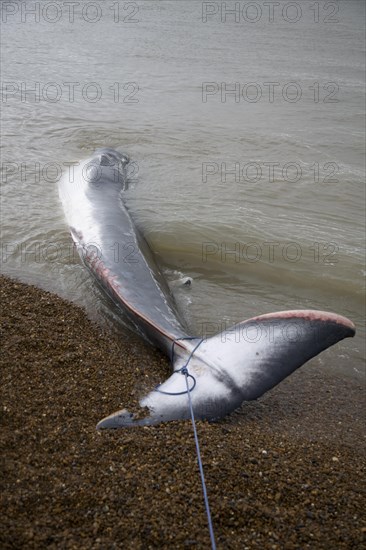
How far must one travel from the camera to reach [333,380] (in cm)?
534

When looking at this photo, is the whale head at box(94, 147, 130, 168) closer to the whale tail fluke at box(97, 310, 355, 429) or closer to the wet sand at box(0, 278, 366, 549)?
the wet sand at box(0, 278, 366, 549)

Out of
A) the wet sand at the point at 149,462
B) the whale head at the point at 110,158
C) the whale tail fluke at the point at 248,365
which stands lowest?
the wet sand at the point at 149,462

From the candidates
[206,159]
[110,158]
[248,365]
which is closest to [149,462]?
[248,365]

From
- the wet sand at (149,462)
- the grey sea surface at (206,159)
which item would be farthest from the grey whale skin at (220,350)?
the grey sea surface at (206,159)

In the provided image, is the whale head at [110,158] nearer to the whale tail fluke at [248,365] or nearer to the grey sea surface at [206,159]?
the grey sea surface at [206,159]

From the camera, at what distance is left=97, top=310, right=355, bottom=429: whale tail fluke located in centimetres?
419

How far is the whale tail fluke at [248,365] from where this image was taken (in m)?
4.19

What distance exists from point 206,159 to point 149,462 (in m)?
8.15

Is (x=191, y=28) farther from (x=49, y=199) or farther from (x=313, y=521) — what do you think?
(x=313, y=521)

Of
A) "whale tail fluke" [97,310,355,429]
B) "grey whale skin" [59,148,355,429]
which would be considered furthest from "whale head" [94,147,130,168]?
"whale tail fluke" [97,310,355,429]

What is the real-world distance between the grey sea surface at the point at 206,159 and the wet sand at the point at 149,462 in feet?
2.96

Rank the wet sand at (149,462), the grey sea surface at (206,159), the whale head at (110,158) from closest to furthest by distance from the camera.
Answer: the wet sand at (149,462), the grey sea surface at (206,159), the whale head at (110,158)

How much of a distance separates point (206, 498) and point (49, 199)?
633cm

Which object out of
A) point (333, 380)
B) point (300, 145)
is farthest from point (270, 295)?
point (300, 145)
